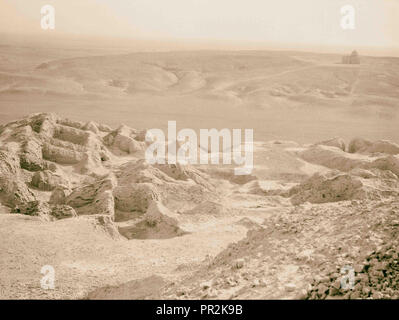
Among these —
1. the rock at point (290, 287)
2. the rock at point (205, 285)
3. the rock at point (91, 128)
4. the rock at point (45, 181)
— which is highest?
the rock at point (91, 128)

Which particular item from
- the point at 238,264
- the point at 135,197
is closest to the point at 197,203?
the point at 135,197

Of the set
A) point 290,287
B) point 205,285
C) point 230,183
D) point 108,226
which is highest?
point 290,287

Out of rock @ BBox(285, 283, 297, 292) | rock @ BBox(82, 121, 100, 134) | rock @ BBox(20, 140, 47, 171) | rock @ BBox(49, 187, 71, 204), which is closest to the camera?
rock @ BBox(285, 283, 297, 292)

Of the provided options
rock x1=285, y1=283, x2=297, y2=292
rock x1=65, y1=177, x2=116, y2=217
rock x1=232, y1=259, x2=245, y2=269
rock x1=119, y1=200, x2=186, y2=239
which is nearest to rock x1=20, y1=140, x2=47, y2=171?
rock x1=65, y1=177, x2=116, y2=217

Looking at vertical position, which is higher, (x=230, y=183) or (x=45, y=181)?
(x=45, y=181)

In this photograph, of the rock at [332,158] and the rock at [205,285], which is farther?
the rock at [332,158]

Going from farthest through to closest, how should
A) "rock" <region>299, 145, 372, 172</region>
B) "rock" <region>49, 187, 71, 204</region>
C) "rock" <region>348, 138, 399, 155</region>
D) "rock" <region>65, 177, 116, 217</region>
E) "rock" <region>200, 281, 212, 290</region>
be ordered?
"rock" <region>348, 138, 399, 155</region>
"rock" <region>299, 145, 372, 172</region>
"rock" <region>49, 187, 71, 204</region>
"rock" <region>65, 177, 116, 217</region>
"rock" <region>200, 281, 212, 290</region>

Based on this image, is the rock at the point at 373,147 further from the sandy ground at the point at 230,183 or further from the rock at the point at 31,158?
the rock at the point at 31,158

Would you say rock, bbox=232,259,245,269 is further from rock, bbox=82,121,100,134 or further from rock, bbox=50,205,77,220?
rock, bbox=82,121,100,134

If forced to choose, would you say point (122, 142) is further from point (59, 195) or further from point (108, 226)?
point (108, 226)

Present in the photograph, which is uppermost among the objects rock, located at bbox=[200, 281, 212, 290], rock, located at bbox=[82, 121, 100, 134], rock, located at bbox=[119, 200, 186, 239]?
rock, located at bbox=[82, 121, 100, 134]

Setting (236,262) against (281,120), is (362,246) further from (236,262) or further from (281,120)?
(281,120)

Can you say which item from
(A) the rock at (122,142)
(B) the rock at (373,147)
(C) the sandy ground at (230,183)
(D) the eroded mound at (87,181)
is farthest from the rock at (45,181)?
(B) the rock at (373,147)

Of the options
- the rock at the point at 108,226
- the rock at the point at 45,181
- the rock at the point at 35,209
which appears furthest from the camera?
the rock at the point at 45,181
